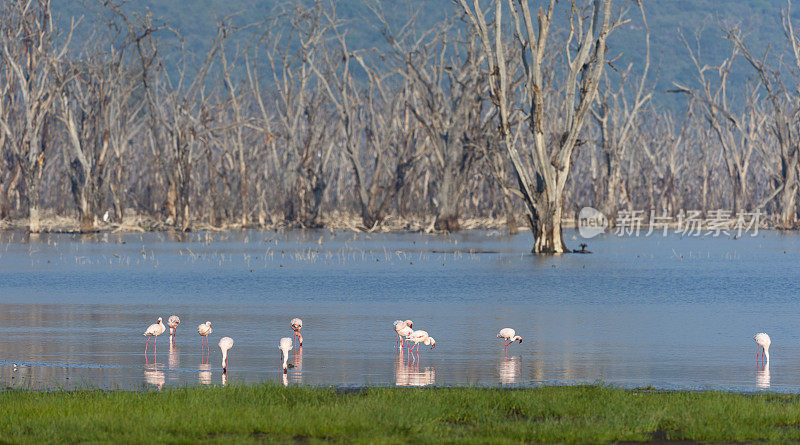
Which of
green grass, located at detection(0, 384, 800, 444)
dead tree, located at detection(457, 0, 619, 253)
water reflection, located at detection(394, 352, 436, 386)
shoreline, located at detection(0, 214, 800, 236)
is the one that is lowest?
green grass, located at detection(0, 384, 800, 444)

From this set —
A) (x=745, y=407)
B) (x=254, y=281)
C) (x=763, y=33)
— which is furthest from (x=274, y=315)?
(x=763, y=33)

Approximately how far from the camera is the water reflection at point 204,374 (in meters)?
13.4

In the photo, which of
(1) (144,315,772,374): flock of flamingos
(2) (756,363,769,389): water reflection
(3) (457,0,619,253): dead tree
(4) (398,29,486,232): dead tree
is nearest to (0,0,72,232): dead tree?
(4) (398,29,486,232): dead tree

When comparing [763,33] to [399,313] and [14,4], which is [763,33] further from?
[399,313]

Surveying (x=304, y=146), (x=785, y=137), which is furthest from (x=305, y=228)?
(x=785, y=137)

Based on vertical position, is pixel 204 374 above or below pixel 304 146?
below

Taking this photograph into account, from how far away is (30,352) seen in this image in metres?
15.9

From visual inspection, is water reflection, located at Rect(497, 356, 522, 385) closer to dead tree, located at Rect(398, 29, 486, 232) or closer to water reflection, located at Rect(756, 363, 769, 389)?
water reflection, located at Rect(756, 363, 769, 389)

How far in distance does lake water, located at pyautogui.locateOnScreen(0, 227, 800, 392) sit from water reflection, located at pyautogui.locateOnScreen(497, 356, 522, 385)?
4cm

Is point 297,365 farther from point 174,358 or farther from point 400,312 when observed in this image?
point 400,312

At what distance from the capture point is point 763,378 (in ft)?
45.1

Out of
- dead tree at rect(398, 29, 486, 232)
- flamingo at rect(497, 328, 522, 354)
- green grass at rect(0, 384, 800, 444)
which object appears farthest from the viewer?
dead tree at rect(398, 29, 486, 232)

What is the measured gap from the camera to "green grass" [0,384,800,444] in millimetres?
10000
